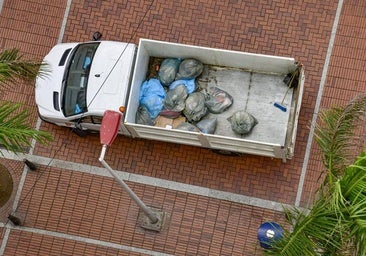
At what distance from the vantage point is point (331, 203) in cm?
705

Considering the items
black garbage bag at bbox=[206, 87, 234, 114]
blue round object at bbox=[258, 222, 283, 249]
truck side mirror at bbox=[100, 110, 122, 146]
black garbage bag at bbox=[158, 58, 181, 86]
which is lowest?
blue round object at bbox=[258, 222, 283, 249]

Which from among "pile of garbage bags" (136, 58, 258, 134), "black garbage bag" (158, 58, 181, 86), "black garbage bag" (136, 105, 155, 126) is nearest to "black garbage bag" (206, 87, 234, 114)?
"pile of garbage bags" (136, 58, 258, 134)

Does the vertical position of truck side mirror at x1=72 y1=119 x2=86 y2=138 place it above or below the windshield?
below

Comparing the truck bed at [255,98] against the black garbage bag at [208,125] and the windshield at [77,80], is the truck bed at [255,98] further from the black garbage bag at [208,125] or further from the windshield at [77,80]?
the windshield at [77,80]

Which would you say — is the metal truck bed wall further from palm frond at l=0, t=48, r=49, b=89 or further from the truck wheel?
palm frond at l=0, t=48, r=49, b=89

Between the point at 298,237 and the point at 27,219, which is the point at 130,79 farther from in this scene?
the point at 298,237

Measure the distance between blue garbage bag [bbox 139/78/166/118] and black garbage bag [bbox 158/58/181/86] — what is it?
144 millimetres

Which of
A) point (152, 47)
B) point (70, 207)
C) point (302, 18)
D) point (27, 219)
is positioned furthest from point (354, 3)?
point (27, 219)

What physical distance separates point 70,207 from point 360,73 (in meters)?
7.05

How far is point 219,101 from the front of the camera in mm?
12367

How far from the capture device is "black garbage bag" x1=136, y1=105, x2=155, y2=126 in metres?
12.5

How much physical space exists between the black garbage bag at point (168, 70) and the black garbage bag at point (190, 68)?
13 centimetres

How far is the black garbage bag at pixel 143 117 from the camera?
12466mm

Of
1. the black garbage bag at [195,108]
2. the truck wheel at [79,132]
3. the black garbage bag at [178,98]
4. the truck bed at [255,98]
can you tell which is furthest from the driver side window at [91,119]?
the truck bed at [255,98]
